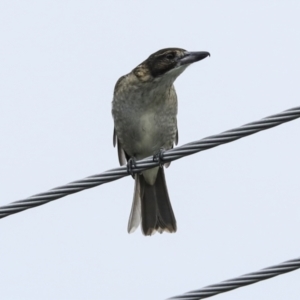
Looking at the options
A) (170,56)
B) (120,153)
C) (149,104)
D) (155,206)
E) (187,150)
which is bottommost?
(155,206)

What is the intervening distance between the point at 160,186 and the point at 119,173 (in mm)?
4220

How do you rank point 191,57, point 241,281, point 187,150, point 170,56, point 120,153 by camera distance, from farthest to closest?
1. point 120,153
2. point 170,56
3. point 191,57
4. point 187,150
5. point 241,281

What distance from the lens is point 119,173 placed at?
23.7 feet

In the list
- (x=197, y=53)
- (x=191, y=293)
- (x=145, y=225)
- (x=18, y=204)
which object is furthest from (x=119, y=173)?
(x=145, y=225)

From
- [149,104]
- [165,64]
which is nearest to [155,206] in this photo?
[149,104]

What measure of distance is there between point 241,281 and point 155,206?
5365 mm

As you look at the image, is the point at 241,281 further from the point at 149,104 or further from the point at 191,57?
the point at 149,104

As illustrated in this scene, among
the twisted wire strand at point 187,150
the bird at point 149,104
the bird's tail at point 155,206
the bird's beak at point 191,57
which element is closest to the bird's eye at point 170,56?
the bird at point 149,104

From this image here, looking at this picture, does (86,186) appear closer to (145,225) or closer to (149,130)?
(149,130)

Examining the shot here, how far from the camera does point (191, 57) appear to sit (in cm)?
985

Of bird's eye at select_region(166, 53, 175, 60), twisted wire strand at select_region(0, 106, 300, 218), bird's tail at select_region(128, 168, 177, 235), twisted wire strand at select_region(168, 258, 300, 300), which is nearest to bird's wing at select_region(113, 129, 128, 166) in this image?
bird's tail at select_region(128, 168, 177, 235)

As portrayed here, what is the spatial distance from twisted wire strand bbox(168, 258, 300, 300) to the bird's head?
4.09 m

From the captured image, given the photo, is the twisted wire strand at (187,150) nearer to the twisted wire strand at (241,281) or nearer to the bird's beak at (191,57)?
the twisted wire strand at (241,281)

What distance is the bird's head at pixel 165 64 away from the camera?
9.98 m
